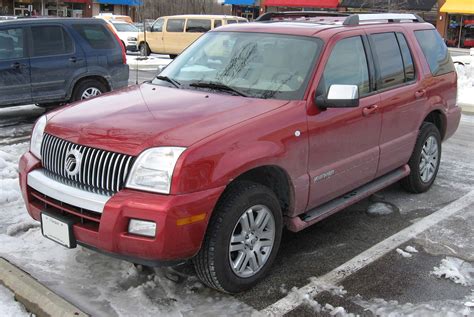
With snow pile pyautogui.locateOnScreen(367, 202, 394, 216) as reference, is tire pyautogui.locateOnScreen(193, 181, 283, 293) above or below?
above

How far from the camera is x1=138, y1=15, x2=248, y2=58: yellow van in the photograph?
22.8 m

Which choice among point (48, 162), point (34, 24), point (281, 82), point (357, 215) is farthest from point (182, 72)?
point (34, 24)

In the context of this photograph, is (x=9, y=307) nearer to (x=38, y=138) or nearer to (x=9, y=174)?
(x=38, y=138)

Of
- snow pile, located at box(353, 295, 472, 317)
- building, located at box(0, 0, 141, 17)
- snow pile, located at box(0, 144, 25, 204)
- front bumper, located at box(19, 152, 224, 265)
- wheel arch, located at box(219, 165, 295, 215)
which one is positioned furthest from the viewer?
building, located at box(0, 0, 141, 17)

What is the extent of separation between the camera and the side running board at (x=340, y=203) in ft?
13.3

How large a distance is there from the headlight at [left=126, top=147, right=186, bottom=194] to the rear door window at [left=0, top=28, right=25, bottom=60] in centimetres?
667

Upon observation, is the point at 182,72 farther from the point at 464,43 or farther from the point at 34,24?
the point at 464,43

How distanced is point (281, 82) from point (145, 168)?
1.45 meters

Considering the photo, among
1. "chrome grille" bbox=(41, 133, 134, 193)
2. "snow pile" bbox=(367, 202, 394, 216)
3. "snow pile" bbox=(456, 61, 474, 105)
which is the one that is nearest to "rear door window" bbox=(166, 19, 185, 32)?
"snow pile" bbox=(456, 61, 474, 105)

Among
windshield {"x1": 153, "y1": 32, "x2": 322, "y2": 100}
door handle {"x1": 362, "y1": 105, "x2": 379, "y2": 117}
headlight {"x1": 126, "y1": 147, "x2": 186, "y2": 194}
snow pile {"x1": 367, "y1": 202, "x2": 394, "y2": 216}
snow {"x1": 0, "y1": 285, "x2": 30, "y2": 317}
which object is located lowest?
snow {"x1": 0, "y1": 285, "x2": 30, "y2": 317}

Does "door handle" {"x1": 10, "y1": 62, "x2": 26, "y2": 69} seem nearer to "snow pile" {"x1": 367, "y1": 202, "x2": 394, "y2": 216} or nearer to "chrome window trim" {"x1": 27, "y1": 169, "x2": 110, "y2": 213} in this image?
"chrome window trim" {"x1": 27, "y1": 169, "x2": 110, "y2": 213}

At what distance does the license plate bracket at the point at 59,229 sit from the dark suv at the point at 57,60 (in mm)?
6064

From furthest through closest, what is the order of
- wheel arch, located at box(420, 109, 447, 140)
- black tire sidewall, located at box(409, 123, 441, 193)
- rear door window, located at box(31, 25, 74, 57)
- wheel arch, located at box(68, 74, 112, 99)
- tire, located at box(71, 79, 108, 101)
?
tire, located at box(71, 79, 108, 101)
wheel arch, located at box(68, 74, 112, 99)
rear door window, located at box(31, 25, 74, 57)
wheel arch, located at box(420, 109, 447, 140)
black tire sidewall, located at box(409, 123, 441, 193)

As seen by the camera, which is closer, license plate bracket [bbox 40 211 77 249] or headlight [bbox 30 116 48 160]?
license plate bracket [bbox 40 211 77 249]
